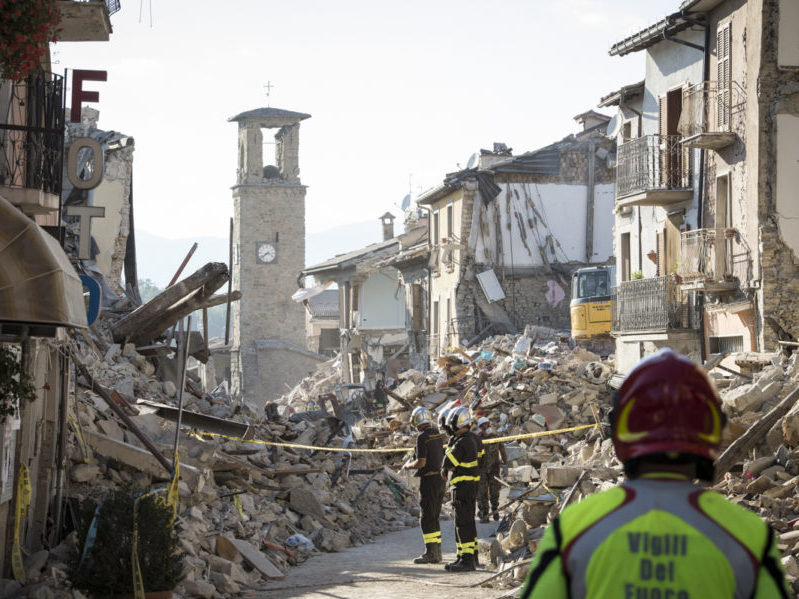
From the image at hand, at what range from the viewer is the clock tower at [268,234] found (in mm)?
79250

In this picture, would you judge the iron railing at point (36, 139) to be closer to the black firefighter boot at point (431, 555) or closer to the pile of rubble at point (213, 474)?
the pile of rubble at point (213, 474)

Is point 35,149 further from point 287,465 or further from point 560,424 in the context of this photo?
point 560,424

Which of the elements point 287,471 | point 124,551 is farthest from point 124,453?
point 287,471

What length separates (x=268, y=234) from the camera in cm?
8025

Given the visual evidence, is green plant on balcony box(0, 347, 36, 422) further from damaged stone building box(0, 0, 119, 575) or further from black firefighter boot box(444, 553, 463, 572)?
black firefighter boot box(444, 553, 463, 572)

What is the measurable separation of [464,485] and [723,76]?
51.6 feet

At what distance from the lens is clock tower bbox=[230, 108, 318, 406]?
79.2 metres

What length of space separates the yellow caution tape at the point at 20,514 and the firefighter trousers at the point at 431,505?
4.78 metres

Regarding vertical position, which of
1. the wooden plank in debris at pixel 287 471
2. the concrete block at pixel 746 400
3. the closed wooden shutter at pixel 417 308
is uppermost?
the closed wooden shutter at pixel 417 308

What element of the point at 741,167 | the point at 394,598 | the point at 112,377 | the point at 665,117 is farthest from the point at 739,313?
the point at 394,598

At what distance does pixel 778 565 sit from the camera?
10.5 feet

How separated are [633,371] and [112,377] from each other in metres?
18.2

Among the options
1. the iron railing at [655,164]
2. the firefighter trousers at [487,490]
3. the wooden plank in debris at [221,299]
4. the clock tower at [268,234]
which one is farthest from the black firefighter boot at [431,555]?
the clock tower at [268,234]

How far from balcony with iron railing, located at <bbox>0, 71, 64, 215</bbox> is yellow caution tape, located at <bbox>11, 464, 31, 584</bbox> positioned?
2843 mm
